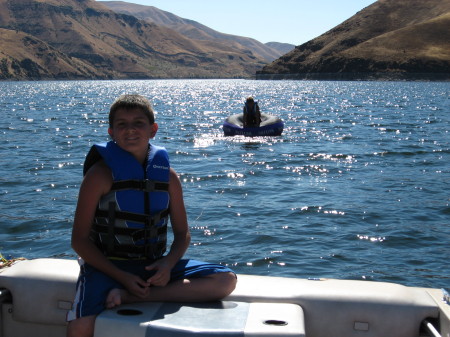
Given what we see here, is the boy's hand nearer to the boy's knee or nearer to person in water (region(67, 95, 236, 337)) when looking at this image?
person in water (region(67, 95, 236, 337))

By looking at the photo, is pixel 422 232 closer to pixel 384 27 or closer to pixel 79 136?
pixel 79 136

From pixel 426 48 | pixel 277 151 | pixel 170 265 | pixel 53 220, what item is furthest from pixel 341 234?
pixel 426 48

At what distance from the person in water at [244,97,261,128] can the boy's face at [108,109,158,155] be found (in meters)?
16.6

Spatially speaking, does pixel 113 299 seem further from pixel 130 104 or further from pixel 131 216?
pixel 130 104

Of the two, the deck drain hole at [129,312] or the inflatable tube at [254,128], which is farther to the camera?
the inflatable tube at [254,128]

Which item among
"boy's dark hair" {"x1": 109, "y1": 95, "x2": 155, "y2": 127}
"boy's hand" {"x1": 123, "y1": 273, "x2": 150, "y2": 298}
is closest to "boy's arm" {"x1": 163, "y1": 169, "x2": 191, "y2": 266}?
"boy's hand" {"x1": 123, "y1": 273, "x2": 150, "y2": 298}

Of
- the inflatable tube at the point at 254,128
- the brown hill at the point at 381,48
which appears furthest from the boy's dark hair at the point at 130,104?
the brown hill at the point at 381,48

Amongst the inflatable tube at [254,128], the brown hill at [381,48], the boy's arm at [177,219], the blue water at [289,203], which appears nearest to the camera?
the boy's arm at [177,219]

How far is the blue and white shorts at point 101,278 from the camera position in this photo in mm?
3059

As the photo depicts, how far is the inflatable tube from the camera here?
2091 centimetres

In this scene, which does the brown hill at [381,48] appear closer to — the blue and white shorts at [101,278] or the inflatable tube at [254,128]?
the inflatable tube at [254,128]

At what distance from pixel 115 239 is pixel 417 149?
16.7 meters

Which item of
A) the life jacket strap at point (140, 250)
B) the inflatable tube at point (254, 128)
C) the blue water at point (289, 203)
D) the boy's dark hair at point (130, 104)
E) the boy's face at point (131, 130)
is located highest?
the boy's dark hair at point (130, 104)

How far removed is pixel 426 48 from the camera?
5723 inches
